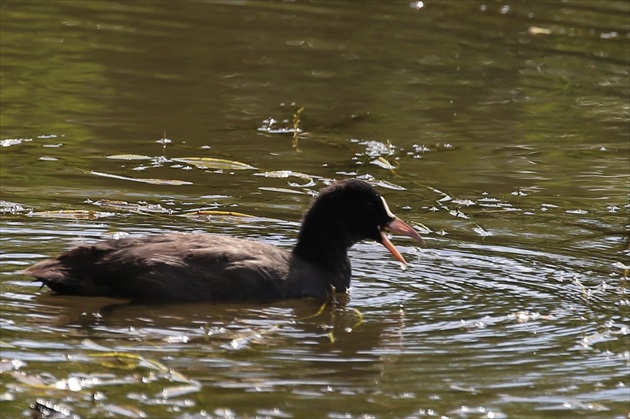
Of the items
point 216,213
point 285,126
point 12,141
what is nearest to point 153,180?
point 216,213

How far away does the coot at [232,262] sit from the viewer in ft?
24.9

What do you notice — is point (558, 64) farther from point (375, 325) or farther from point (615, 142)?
point (375, 325)

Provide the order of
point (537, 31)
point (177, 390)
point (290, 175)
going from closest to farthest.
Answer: point (177, 390)
point (290, 175)
point (537, 31)

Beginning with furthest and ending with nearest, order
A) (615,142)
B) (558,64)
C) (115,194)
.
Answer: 1. (558,64)
2. (615,142)
3. (115,194)

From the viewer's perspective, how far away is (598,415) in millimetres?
6102

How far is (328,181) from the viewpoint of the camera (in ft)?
34.9

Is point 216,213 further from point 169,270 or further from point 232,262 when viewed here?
point 169,270

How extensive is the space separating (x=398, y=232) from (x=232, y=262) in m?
1.17

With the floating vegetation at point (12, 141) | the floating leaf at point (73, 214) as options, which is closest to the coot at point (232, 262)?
the floating leaf at point (73, 214)

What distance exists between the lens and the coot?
7.60 metres

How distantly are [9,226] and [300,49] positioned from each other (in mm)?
7920

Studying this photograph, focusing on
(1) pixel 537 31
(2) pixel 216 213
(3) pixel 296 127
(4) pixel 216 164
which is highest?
(1) pixel 537 31

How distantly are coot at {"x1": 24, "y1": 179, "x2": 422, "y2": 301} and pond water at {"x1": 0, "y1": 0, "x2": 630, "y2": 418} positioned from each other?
0.14 metres

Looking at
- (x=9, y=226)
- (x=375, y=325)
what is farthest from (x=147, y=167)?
(x=375, y=325)
